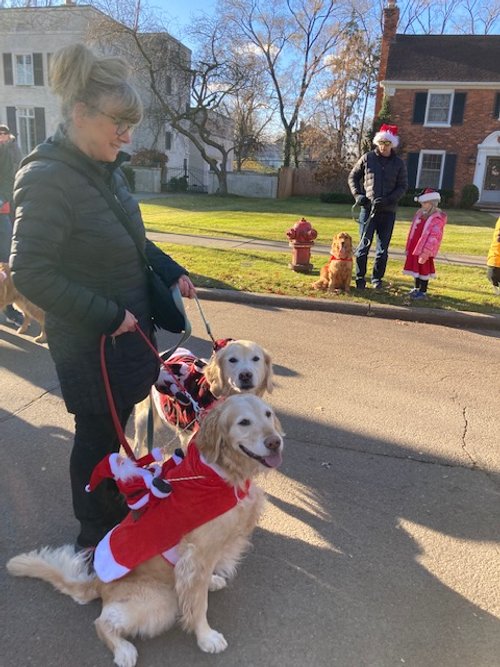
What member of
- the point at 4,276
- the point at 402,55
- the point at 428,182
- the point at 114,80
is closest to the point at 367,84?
the point at 402,55

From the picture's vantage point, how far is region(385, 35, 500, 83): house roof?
27984 mm

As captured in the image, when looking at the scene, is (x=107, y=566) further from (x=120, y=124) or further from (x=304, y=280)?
(x=304, y=280)

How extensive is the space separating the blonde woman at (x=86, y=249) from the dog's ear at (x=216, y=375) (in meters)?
0.76

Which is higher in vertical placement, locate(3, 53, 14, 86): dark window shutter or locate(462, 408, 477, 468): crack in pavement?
locate(3, 53, 14, 86): dark window shutter

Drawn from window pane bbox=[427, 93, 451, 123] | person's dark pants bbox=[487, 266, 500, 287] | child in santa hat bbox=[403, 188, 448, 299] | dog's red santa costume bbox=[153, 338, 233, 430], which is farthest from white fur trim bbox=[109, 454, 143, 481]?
window pane bbox=[427, 93, 451, 123]

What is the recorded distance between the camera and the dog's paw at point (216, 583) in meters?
2.48

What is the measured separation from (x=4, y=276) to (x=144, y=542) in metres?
4.77

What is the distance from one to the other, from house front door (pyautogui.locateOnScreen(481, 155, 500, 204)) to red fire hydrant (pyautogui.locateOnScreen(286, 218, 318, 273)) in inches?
907

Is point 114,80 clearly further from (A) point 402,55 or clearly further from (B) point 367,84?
(B) point 367,84

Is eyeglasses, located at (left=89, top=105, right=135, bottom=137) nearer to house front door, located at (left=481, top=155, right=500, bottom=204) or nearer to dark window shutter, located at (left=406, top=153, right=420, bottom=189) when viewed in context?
dark window shutter, located at (left=406, top=153, right=420, bottom=189)

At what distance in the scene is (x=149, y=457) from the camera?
95.3 inches

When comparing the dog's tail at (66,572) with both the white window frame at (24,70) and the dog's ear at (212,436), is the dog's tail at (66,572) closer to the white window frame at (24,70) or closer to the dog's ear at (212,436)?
the dog's ear at (212,436)

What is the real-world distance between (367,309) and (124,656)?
235 inches

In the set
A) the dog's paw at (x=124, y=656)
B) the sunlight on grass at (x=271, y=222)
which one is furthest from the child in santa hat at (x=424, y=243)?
the dog's paw at (x=124, y=656)
